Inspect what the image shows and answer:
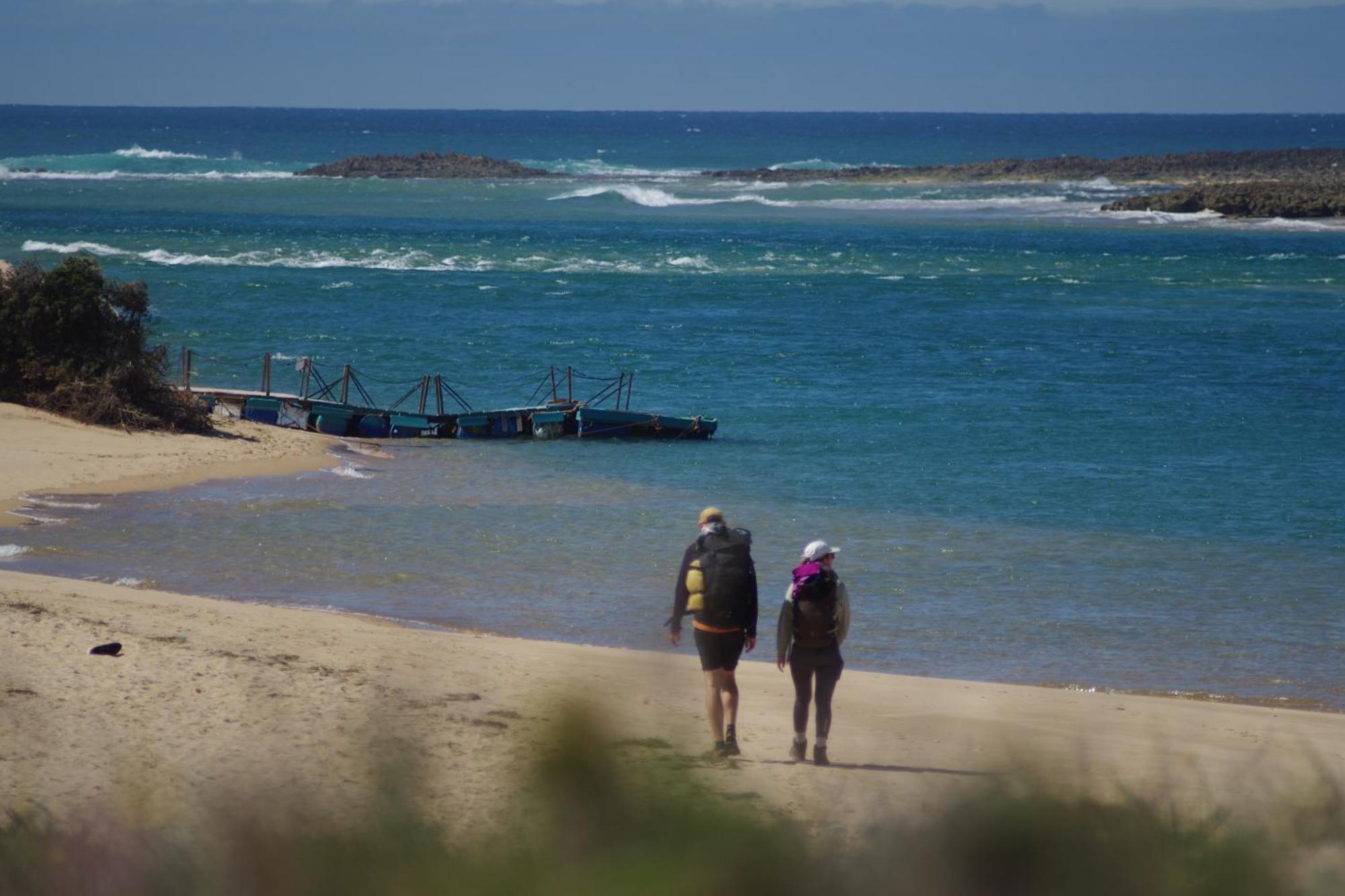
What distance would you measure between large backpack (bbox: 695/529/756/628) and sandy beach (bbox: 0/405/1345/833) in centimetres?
74

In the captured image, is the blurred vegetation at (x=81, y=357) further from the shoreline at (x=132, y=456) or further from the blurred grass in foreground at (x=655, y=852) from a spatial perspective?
the blurred grass in foreground at (x=655, y=852)

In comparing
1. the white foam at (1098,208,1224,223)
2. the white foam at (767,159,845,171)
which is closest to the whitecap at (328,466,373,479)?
the white foam at (1098,208,1224,223)

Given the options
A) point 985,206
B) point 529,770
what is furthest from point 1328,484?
point 985,206

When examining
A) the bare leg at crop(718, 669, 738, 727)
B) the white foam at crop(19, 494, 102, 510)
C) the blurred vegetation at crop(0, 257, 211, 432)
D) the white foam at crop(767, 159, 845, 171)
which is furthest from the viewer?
the white foam at crop(767, 159, 845, 171)

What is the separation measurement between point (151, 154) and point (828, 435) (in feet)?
382

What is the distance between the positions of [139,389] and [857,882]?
22824mm

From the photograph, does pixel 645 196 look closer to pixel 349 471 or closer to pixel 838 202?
pixel 838 202

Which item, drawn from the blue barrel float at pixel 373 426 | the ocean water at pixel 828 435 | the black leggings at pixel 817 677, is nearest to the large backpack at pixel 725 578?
the black leggings at pixel 817 677

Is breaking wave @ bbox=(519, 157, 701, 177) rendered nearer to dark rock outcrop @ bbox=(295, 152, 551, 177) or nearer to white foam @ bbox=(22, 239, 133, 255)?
dark rock outcrop @ bbox=(295, 152, 551, 177)

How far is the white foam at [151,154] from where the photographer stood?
12656cm

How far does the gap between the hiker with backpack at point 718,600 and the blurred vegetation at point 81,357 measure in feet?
55.3

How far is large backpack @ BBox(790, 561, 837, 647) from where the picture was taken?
851 cm

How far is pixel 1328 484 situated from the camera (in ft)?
76.3

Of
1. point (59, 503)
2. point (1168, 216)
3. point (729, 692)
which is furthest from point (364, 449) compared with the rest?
point (1168, 216)
